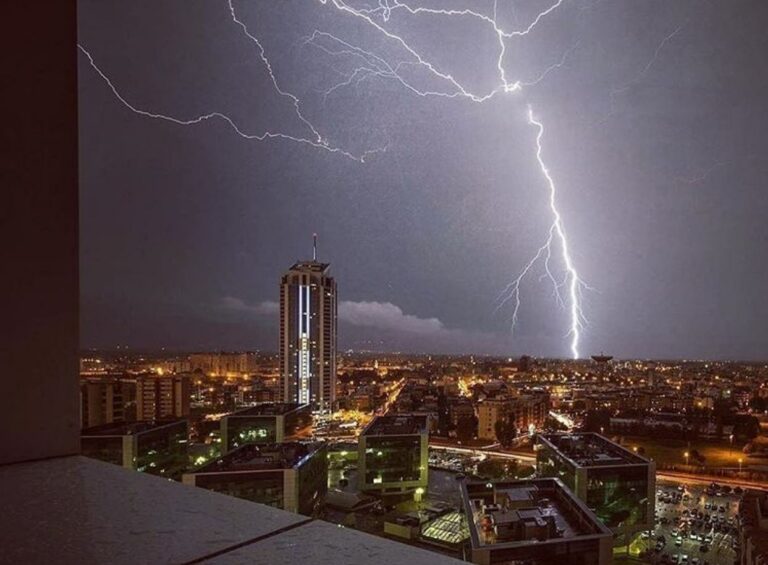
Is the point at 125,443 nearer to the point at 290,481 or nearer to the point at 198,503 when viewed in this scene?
the point at 290,481

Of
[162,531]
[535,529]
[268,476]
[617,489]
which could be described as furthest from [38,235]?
[617,489]

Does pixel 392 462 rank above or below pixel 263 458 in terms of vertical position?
below

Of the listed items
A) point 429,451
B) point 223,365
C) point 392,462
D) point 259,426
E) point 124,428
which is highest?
point 124,428

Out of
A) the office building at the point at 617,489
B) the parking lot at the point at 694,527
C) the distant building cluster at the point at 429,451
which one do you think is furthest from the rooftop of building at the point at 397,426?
the parking lot at the point at 694,527

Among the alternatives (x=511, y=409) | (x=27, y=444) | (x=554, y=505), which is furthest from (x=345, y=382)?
(x=27, y=444)

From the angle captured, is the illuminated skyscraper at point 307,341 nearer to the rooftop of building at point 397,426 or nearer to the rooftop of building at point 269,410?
the rooftop of building at point 269,410

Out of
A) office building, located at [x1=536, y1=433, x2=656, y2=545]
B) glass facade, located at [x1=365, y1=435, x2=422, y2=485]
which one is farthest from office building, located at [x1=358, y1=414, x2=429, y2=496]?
office building, located at [x1=536, y1=433, x2=656, y2=545]

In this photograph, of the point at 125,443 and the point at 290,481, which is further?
the point at 125,443

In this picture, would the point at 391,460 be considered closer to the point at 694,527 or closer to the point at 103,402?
the point at 694,527
